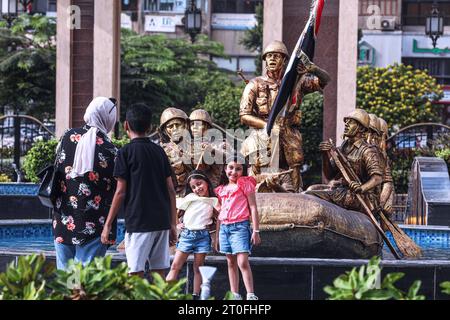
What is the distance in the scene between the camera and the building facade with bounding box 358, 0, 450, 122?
49.2 metres

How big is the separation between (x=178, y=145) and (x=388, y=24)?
39.0 m

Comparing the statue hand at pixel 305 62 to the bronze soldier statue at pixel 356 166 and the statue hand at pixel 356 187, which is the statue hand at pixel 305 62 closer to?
the bronze soldier statue at pixel 356 166

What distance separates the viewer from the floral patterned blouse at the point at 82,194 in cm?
818

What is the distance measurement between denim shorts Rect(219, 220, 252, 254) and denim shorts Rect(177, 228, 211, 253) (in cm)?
12

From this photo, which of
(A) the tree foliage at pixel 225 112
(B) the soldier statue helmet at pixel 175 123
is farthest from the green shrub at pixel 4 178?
(B) the soldier statue helmet at pixel 175 123

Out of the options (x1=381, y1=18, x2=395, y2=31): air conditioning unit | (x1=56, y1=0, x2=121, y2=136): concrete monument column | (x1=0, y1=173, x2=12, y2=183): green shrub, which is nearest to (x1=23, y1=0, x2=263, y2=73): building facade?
(x1=381, y1=18, x2=395, y2=31): air conditioning unit

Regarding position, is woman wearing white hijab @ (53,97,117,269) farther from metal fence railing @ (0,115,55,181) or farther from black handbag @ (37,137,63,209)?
metal fence railing @ (0,115,55,181)

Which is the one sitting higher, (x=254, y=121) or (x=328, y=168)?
(x=254, y=121)

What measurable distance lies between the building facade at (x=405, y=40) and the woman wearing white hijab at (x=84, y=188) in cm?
4101

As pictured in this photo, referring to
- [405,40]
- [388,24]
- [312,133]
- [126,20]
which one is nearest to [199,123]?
[312,133]

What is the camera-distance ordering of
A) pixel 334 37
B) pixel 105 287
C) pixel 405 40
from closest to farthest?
1. pixel 105 287
2. pixel 334 37
3. pixel 405 40

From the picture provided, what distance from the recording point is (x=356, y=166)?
11.8 meters

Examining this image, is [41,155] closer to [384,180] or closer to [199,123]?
[199,123]
